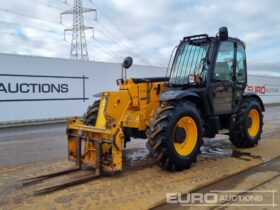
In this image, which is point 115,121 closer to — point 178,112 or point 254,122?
point 178,112

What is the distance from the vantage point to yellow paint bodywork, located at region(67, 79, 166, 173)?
5.58m

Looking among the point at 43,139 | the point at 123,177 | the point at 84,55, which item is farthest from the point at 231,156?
the point at 84,55

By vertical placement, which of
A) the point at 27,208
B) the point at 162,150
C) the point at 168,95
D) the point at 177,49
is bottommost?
the point at 27,208

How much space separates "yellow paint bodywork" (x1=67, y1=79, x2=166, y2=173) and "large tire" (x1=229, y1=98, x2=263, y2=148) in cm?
223

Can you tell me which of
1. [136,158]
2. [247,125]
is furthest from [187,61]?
[136,158]

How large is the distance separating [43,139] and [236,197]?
723 cm

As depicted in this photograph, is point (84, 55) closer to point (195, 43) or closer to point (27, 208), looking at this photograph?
point (195, 43)

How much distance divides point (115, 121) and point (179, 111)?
1.17m

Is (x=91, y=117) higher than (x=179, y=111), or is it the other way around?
(x=179, y=111)

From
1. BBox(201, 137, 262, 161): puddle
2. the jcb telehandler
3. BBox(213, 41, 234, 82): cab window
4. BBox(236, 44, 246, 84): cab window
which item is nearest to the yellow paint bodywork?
the jcb telehandler

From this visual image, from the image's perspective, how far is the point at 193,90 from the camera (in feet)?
22.7

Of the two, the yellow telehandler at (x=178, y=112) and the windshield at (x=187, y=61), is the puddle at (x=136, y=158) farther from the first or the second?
the windshield at (x=187, y=61)

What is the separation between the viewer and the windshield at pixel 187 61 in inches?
285

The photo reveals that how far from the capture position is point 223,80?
7516mm
